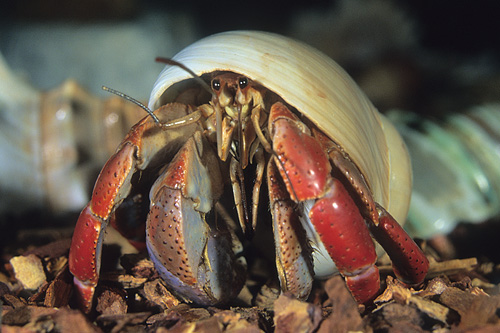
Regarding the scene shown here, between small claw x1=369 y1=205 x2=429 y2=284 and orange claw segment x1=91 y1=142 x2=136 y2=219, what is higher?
orange claw segment x1=91 y1=142 x2=136 y2=219

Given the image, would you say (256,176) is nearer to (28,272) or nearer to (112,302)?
(112,302)

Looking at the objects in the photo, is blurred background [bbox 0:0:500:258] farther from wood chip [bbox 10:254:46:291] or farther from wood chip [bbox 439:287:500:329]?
wood chip [bbox 439:287:500:329]

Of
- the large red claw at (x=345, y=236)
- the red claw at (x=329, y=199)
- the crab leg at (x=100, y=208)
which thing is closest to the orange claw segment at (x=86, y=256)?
the crab leg at (x=100, y=208)

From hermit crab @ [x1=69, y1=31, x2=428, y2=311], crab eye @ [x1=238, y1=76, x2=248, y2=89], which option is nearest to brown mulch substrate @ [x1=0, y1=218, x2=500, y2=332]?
hermit crab @ [x1=69, y1=31, x2=428, y2=311]

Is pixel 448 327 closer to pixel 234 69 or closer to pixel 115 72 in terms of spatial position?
pixel 234 69

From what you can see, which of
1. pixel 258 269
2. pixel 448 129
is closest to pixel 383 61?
pixel 448 129

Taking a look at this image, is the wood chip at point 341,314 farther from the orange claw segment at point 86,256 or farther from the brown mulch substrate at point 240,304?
the orange claw segment at point 86,256
